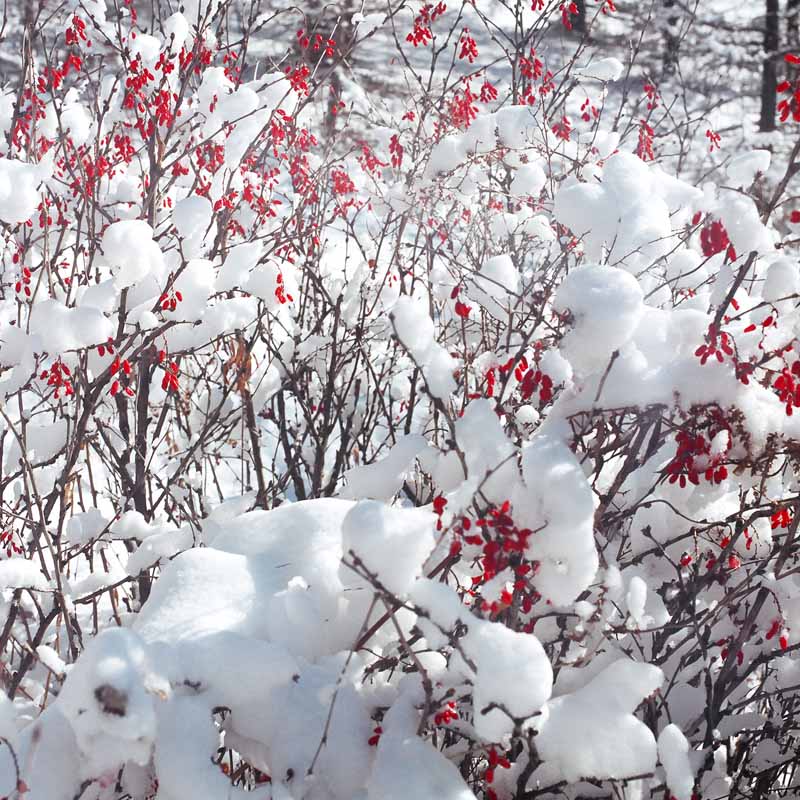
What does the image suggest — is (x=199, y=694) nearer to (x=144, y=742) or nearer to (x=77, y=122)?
(x=144, y=742)

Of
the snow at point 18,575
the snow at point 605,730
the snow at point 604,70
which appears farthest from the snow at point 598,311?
the snow at point 604,70

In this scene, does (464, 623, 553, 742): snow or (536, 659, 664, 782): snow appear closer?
(464, 623, 553, 742): snow

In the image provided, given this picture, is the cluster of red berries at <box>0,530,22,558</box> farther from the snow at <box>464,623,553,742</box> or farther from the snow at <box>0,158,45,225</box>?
the snow at <box>464,623,553,742</box>

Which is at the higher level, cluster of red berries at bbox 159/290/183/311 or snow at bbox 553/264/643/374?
cluster of red berries at bbox 159/290/183/311

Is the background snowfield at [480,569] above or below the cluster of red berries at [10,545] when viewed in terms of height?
below

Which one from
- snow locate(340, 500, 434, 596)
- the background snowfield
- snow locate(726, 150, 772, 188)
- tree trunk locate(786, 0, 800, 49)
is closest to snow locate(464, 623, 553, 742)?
the background snowfield

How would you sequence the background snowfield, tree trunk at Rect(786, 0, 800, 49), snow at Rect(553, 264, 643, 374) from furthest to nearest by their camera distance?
tree trunk at Rect(786, 0, 800, 49)
snow at Rect(553, 264, 643, 374)
the background snowfield

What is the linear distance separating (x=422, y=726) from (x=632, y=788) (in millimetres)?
583

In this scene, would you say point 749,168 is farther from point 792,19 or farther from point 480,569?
point 792,19

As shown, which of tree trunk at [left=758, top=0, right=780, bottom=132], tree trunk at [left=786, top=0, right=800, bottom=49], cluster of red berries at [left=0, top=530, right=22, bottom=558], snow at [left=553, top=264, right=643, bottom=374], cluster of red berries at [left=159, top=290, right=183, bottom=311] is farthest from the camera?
tree trunk at [left=758, top=0, right=780, bottom=132]

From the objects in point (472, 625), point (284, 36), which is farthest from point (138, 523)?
point (284, 36)

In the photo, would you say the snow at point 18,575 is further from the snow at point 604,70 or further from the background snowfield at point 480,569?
the snow at point 604,70

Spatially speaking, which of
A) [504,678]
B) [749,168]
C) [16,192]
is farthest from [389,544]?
[749,168]

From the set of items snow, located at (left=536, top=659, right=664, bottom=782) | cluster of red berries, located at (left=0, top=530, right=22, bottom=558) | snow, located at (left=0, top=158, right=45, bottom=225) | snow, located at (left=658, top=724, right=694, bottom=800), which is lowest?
snow, located at (left=658, top=724, right=694, bottom=800)
